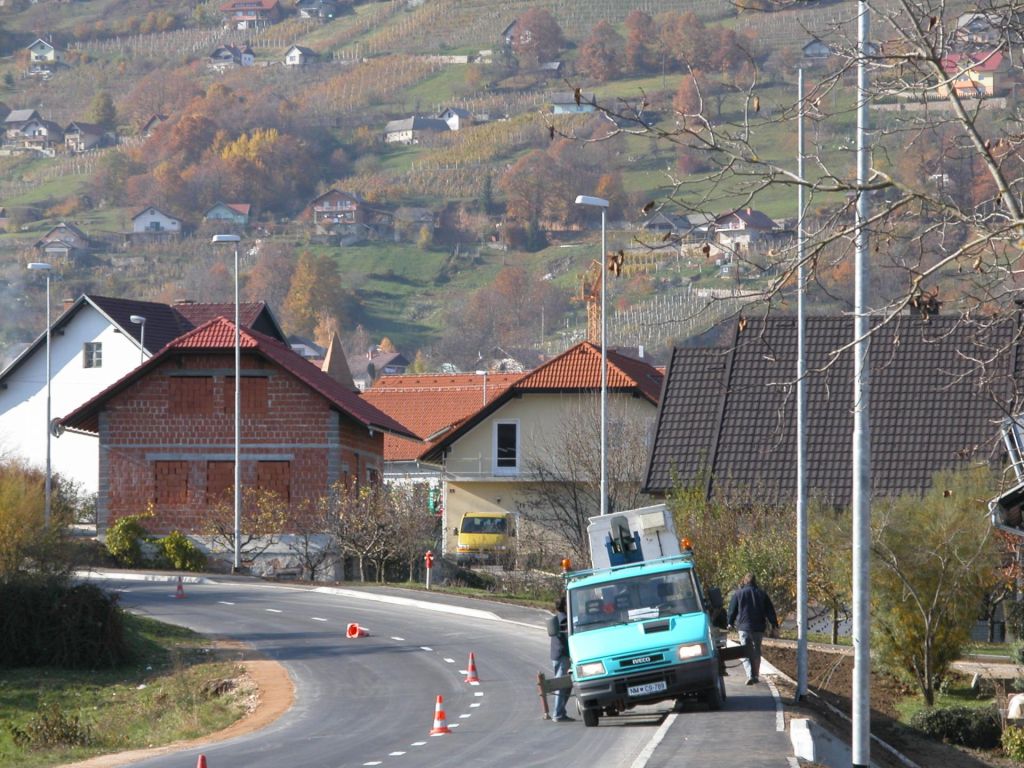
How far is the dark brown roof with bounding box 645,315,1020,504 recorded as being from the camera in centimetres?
4181

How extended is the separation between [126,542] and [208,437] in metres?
4.76

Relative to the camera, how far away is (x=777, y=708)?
23.0 meters

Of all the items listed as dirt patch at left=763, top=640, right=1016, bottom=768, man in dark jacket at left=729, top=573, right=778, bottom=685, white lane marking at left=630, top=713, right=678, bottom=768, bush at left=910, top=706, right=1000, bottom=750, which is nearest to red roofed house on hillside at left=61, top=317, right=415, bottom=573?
dirt patch at left=763, top=640, right=1016, bottom=768

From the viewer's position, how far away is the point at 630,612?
930 inches

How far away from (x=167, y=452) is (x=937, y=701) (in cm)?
2913

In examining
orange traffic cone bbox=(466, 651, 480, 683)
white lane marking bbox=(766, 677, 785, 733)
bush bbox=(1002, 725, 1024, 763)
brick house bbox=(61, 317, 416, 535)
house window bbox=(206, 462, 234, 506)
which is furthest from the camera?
brick house bbox=(61, 317, 416, 535)

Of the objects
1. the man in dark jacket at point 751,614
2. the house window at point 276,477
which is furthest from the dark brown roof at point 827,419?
the man in dark jacket at point 751,614

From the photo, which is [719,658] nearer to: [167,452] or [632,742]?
[632,742]

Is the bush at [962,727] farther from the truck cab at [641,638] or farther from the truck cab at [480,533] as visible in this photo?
the truck cab at [480,533]

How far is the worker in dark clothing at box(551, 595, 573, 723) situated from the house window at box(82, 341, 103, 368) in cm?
5272

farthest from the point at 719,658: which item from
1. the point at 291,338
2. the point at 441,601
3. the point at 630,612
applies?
the point at 291,338

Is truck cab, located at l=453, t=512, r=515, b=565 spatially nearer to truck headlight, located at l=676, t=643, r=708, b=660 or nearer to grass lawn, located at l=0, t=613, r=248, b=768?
grass lawn, located at l=0, t=613, r=248, b=768

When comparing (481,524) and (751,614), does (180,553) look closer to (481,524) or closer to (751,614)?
(481,524)

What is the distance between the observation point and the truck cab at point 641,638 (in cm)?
2255
